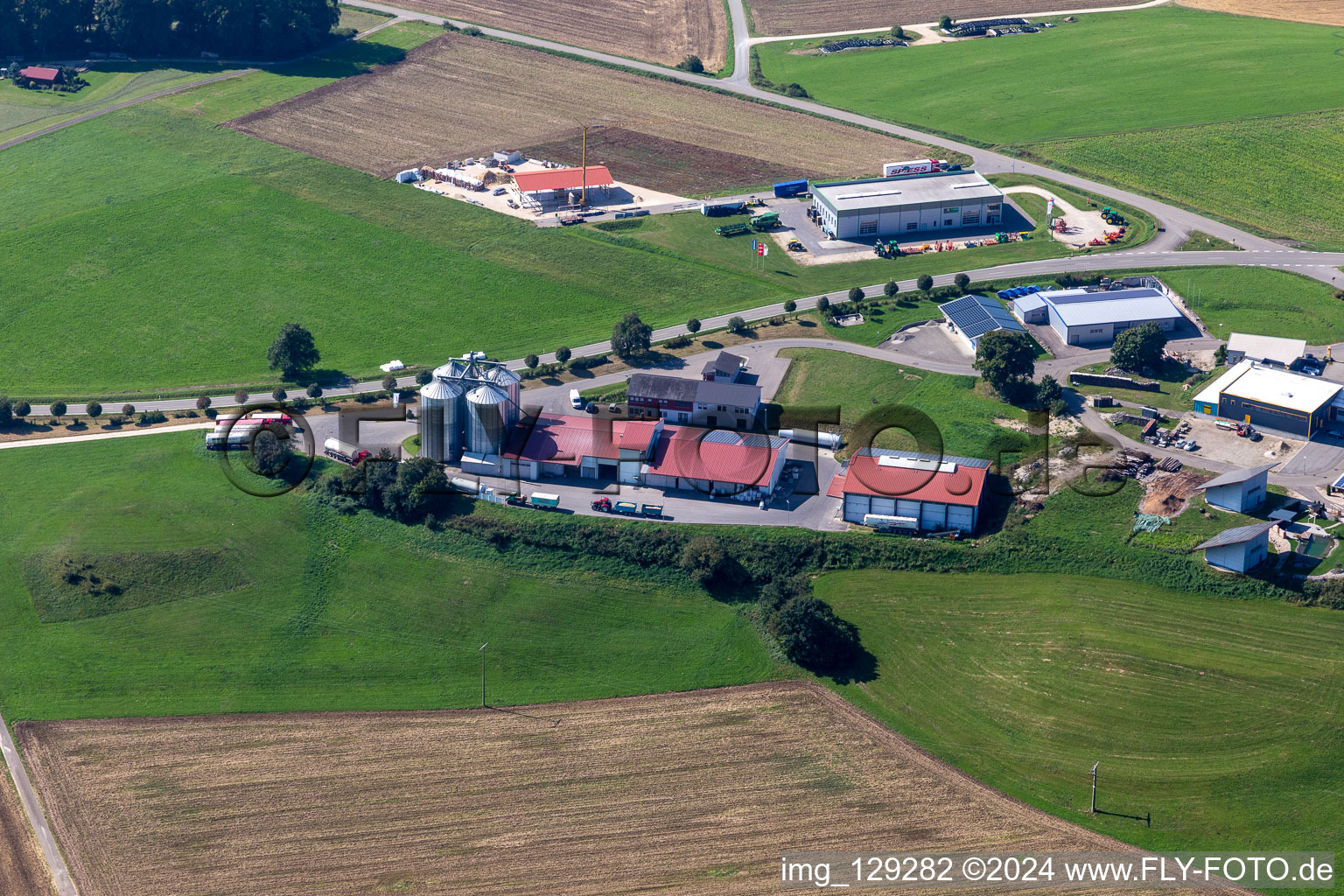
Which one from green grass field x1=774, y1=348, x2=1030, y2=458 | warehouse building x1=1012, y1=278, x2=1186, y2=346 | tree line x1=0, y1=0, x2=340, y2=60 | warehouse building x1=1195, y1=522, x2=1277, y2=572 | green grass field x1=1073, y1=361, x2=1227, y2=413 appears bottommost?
warehouse building x1=1195, y1=522, x2=1277, y2=572

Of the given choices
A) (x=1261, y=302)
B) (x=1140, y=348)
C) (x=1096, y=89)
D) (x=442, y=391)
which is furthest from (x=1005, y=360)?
(x=1096, y=89)

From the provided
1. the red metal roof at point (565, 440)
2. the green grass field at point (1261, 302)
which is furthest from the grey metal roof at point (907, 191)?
the red metal roof at point (565, 440)

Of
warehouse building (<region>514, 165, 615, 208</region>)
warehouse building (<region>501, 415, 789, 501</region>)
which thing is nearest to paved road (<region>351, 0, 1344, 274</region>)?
warehouse building (<region>514, 165, 615, 208</region>)

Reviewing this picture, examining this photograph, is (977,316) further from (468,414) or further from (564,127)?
(564,127)

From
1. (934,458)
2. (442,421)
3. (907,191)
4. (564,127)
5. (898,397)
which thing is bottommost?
(934,458)

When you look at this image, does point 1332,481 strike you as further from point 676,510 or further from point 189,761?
point 189,761

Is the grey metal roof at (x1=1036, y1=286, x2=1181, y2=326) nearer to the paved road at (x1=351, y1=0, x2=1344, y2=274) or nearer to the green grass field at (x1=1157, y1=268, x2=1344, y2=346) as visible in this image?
the green grass field at (x1=1157, y1=268, x2=1344, y2=346)

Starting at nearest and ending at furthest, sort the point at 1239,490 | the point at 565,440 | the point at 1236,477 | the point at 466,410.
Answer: the point at 1239,490, the point at 1236,477, the point at 466,410, the point at 565,440
